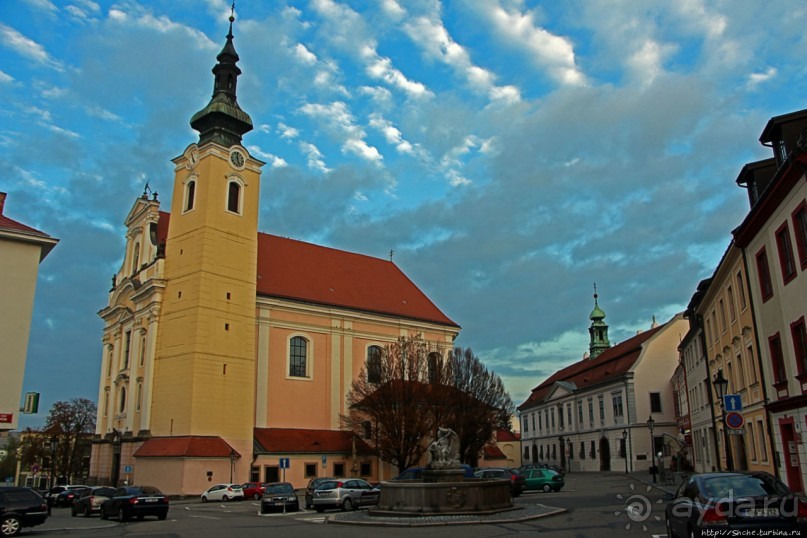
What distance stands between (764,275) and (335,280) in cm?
3688

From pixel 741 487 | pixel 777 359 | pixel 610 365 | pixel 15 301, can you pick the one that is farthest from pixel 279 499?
pixel 610 365

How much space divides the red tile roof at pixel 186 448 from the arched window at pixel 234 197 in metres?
16.1

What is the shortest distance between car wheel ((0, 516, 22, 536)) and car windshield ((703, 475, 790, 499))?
17.4 metres

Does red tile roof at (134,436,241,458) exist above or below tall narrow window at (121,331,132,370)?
below

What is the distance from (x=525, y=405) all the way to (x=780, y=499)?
79.2 m

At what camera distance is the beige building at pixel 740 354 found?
2330 centimetres

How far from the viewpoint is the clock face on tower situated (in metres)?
47.8

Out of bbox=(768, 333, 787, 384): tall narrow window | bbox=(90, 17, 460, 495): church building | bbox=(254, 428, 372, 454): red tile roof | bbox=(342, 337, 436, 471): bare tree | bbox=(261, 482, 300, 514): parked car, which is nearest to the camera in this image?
bbox=(768, 333, 787, 384): tall narrow window

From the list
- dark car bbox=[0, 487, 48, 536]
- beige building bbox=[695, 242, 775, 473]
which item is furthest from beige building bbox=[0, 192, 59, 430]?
beige building bbox=[695, 242, 775, 473]

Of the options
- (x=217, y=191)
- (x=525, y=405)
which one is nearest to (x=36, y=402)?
(x=217, y=191)

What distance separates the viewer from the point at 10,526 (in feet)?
59.0

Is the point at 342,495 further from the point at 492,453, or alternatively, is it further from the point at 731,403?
the point at 492,453

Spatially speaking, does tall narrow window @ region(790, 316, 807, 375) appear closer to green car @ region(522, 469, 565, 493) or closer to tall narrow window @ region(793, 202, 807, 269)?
tall narrow window @ region(793, 202, 807, 269)

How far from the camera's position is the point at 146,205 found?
50.5m
